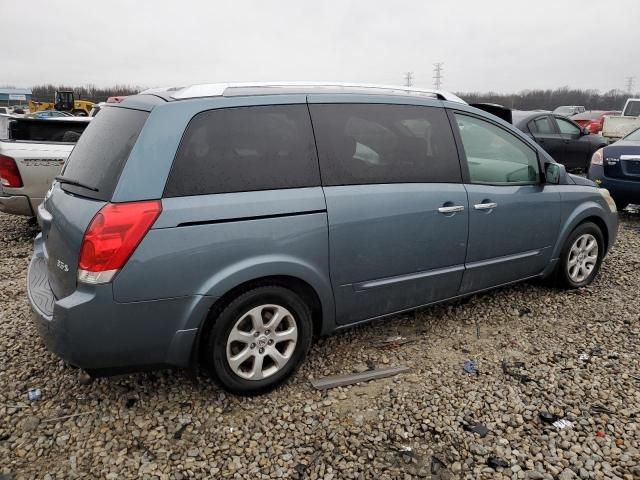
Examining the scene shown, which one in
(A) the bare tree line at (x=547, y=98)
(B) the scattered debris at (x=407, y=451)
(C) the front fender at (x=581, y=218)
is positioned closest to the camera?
(B) the scattered debris at (x=407, y=451)

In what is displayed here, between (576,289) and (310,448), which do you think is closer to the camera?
(310,448)

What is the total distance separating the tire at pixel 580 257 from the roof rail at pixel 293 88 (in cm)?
171

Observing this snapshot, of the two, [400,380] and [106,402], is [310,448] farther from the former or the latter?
[106,402]

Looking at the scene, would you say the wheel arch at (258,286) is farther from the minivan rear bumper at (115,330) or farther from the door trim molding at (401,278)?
the door trim molding at (401,278)

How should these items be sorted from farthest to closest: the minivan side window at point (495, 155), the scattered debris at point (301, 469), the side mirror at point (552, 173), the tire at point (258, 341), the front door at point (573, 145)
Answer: the front door at point (573, 145) < the side mirror at point (552, 173) < the minivan side window at point (495, 155) < the tire at point (258, 341) < the scattered debris at point (301, 469)

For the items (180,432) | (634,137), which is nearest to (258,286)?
(180,432)

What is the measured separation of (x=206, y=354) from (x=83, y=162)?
1.29m

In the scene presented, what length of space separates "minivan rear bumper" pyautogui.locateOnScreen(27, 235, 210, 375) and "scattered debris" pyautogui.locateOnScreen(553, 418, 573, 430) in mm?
1968

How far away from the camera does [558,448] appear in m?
2.46

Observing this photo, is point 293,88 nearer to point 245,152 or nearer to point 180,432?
point 245,152

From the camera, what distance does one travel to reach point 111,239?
2.30 m

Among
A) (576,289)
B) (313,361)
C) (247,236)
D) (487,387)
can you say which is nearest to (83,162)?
(247,236)

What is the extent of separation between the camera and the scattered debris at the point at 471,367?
314 cm

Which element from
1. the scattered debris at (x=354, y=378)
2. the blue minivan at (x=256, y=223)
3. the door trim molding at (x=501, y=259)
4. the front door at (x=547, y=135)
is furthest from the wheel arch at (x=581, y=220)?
the front door at (x=547, y=135)
